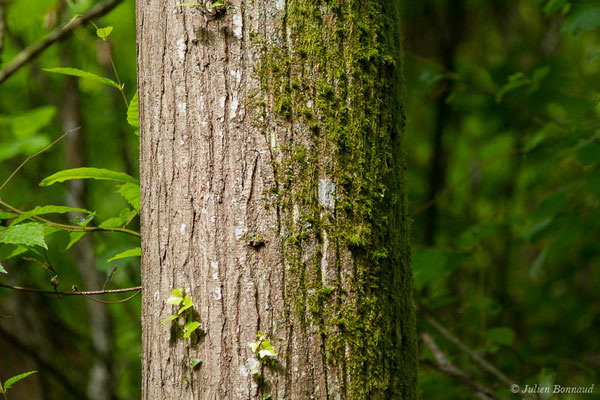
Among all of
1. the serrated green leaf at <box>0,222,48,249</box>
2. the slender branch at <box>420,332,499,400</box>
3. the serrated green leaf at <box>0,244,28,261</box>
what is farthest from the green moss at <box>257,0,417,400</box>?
the slender branch at <box>420,332,499,400</box>

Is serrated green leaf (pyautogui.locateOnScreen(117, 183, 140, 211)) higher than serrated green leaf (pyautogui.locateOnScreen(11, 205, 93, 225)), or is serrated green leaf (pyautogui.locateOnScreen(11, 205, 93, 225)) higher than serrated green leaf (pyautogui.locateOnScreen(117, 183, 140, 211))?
serrated green leaf (pyautogui.locateOnScreen(117, 183, 140, 211))

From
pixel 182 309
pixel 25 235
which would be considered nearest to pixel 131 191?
pixel 25 235

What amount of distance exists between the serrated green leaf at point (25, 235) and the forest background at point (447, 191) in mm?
653

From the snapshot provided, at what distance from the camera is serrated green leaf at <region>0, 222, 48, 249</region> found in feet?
4.17

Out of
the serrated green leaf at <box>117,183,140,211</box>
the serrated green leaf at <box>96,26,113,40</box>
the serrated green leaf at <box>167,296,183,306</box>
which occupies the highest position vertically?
the serrated green leaf at <box>96,26,113,40</box>

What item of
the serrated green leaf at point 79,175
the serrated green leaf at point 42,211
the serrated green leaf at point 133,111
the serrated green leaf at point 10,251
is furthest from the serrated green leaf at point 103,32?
the serrated green leaf at point 10,251

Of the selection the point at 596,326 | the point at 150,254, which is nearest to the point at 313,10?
the point at 150,254

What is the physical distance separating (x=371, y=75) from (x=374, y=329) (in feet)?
2.11

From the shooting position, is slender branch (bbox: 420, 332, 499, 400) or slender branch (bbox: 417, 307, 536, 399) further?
slender branch (bbox: 417, 307, 536, 399)

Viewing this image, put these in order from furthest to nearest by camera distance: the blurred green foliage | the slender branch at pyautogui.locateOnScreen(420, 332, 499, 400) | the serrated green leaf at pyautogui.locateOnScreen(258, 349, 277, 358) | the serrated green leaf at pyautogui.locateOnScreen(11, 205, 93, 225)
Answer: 1. the blurred green foliage
2. the slender branch at pyautogui.locateOnScreen(420, 332, 499, 400)
3. the serrated green leaf at pyautogui.locateOnScreen(11, 205, 93, 225)
4. the serrated green leaf at pyautogui.locateOnScreen(258, 349, 277, 358)

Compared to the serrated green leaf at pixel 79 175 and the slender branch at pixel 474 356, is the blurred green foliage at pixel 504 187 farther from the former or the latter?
the serrated green leaf at pixel 79 175

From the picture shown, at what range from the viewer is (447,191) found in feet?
8.88

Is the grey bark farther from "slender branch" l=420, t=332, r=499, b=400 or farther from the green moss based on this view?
the green moss

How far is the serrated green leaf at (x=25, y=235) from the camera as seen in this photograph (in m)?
1.27
